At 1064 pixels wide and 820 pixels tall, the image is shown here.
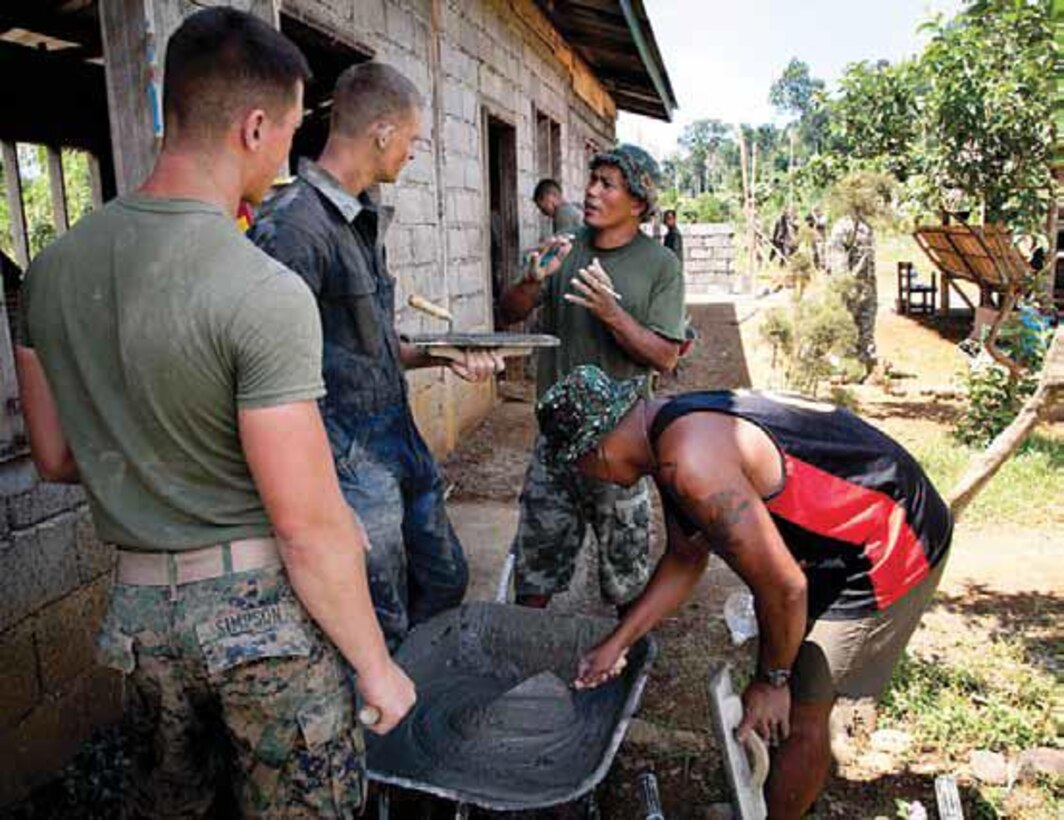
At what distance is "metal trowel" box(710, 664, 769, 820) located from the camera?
199 cm

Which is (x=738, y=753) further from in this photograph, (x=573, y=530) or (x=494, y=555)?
(x=494, y=555)

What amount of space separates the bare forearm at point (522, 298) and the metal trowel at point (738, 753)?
144 centimetres

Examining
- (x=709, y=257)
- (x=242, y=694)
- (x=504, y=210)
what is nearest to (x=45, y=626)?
(x=242, y=694)

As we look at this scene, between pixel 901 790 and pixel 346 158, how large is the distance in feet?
7.86

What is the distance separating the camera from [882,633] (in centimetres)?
220

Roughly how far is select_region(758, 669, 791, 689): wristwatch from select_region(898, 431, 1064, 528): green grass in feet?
11.7

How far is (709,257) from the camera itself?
69.0 feet

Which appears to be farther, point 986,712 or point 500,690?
point 986,712

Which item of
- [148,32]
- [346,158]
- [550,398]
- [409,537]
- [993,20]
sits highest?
[993,20]

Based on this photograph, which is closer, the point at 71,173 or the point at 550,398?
the point at 550,398

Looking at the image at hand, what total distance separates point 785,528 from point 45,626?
195 cm

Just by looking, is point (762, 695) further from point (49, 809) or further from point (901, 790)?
point (49, 809)

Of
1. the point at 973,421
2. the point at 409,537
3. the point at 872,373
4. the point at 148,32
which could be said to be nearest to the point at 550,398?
the point at 409,537

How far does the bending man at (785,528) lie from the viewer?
1856 millimetres
